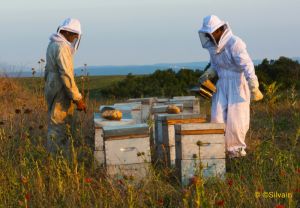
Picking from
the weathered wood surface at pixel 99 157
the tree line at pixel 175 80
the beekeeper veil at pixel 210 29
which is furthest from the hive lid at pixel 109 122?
the tree line at pixel 175 80

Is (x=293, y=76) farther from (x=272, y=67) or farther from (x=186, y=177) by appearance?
(x=186, y=177)

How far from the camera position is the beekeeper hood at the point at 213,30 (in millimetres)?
6512

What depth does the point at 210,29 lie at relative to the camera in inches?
256

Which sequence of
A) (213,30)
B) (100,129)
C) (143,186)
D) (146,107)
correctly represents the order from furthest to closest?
(146,107) → (213,30) → (100,129) → (143,186)

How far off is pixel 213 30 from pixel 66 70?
1784mm

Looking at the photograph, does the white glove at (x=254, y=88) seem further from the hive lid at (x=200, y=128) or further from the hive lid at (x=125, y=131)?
the hive lid at (x=125, y=131)

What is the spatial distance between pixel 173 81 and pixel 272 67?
3.28 m

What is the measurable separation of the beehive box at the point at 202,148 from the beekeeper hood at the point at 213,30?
1.35 meters

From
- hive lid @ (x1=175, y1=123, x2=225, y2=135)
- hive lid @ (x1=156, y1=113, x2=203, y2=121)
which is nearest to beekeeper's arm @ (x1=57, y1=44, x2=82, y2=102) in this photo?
hive lid @ (x1=156, y1=113, x2=203, y2=121)

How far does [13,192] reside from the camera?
487cm

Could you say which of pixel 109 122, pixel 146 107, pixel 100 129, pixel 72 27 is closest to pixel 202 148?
pixel 109 122

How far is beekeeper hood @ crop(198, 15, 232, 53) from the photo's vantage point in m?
6.51

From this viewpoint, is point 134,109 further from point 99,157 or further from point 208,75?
point 99,157

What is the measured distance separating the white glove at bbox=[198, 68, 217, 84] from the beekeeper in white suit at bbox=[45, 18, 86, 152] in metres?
1.47
